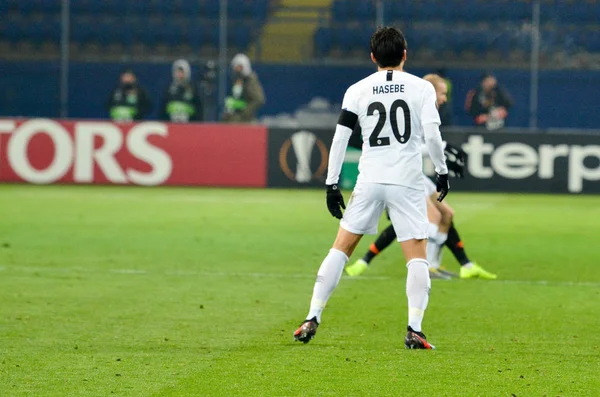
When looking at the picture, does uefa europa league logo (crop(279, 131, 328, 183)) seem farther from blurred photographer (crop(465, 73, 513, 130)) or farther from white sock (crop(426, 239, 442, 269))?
white sock (crop(426, 239, 442, 269))

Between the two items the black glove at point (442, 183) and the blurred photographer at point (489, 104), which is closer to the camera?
the black glove at point (442, 183)

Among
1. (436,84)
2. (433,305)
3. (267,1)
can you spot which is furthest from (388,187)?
(267,1)

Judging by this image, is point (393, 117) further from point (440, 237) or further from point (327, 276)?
point (440, 237)

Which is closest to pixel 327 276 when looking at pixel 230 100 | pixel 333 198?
pixel 333 198

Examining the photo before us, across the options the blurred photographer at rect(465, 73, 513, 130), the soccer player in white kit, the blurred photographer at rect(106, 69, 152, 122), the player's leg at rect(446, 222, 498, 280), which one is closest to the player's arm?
the soccer player in white kit

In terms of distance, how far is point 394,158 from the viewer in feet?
23.5

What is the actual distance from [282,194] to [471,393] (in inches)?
630

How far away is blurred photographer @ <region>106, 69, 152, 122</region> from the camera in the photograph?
25328 millimetres

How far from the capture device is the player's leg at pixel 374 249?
11078 millimetres

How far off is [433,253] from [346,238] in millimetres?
3973

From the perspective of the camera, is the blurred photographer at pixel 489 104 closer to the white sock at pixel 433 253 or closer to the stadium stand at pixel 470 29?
the stadium stand at pixel 470 29

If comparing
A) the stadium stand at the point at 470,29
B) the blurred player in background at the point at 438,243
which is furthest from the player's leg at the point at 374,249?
the stadium stand at the point at 470,29

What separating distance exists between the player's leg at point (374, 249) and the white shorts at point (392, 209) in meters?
3.78

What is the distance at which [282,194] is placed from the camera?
71.4 feet
